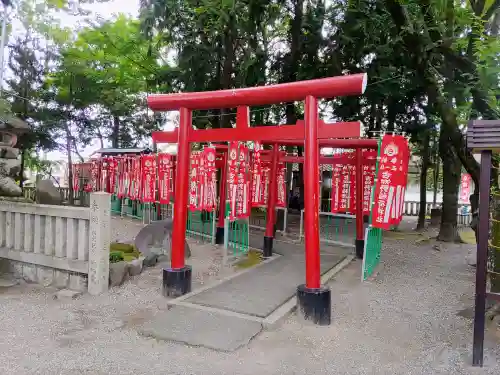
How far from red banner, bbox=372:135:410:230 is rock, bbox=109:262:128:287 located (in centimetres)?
478

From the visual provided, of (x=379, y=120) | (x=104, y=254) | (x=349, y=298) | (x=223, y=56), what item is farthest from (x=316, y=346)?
(x=379, y=120)

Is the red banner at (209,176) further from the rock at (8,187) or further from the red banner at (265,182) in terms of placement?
the rock at (8,187)

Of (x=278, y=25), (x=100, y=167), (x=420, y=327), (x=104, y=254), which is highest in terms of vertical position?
(x=278, y=25)

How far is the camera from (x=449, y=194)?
14.2 metres

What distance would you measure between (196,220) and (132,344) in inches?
340

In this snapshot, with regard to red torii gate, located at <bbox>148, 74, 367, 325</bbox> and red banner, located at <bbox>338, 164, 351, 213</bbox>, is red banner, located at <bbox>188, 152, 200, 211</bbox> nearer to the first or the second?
→ red torii gate, located at <bbox>148, 74, 367, 325</bbox>

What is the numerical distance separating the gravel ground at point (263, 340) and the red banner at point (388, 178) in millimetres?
1419

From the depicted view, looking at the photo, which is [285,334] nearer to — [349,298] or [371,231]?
[349,298]

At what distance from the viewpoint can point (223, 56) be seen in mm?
14664

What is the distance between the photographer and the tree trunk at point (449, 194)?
45.2 ft

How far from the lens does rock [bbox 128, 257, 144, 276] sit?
758 cm

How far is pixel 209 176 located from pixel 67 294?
4.33 metres

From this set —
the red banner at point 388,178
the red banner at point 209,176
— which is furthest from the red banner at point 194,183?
the red banner at point 388,178

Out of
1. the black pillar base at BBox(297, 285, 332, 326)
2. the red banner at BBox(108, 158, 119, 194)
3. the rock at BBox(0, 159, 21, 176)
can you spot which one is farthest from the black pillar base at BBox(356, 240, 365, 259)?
the red banner at BBox(108, 158, 119, 194)
